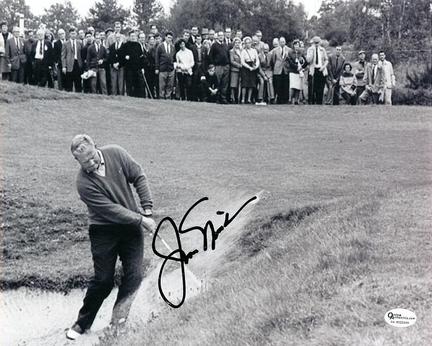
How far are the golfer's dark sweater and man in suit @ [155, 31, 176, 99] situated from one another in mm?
11053

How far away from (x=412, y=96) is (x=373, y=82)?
138 centimetres

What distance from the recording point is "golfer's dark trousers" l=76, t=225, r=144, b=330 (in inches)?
308

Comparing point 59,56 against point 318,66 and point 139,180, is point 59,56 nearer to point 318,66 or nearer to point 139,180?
point 318,66

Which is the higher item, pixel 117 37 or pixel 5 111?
pixel 117 37

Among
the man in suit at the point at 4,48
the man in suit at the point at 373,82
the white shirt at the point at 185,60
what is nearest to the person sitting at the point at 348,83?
the man in suit at the point at 373,82

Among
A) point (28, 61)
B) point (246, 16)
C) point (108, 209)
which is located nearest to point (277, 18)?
point (246, 16)

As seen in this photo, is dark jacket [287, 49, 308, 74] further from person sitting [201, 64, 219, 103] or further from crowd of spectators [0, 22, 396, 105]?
person sitting [201, 64, 219, 103]

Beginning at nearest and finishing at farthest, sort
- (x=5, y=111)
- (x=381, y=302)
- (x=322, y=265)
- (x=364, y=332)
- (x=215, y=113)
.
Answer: (x=364, y=332), (x=381, y=302), (x=322, y=265), (x=5, y=111), (x=215, y=113)

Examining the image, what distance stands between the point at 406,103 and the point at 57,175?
449 inches

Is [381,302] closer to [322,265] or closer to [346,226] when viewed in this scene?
[322,265]

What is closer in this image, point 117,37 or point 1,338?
point 1,338

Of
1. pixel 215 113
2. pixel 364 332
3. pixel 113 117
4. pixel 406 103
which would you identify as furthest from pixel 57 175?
pixel 406 103

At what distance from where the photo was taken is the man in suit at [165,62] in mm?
18672

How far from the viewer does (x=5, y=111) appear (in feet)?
48.2
